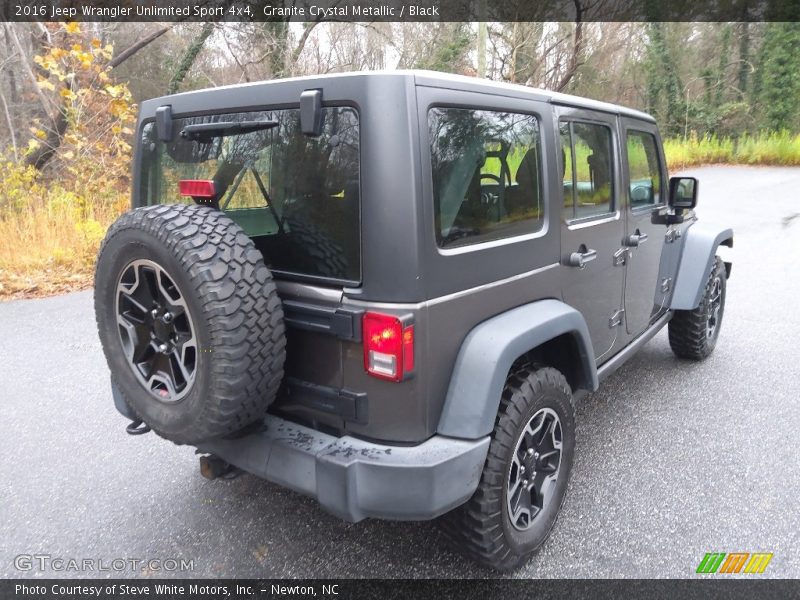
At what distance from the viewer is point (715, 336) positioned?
4547mm

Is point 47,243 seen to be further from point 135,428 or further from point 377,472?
point 377,472

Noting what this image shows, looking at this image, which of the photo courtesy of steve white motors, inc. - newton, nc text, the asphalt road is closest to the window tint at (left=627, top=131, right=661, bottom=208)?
the photo courtesy of steve white motors, inc. - newton, nc text

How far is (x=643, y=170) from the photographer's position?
3.62 metres

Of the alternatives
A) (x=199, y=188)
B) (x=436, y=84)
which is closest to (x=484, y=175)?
(x=436, y=84)

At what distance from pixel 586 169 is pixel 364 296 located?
1.54m

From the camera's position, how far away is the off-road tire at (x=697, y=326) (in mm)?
4172

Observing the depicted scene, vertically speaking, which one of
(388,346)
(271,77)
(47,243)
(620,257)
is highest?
(271,77)

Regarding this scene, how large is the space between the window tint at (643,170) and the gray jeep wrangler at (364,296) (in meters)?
0.98

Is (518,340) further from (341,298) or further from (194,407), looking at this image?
(194,407)

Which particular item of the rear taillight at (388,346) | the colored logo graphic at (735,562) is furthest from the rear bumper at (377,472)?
the colored logo graphic at (735,562)

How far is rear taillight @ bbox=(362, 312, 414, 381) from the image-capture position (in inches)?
72.6

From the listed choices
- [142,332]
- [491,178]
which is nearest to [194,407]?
[142,332]

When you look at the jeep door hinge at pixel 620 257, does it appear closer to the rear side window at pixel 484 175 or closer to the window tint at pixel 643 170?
the window tint at pixel 643 170

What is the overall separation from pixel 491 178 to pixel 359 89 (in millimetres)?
665
